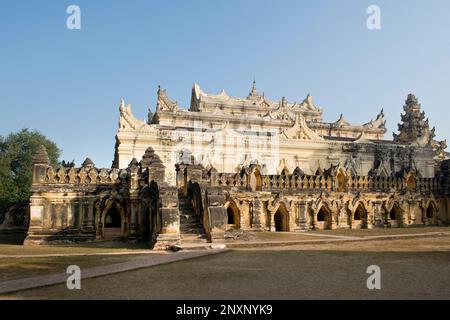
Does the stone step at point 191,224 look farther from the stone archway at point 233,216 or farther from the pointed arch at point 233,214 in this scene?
the stone archway at point 233,216

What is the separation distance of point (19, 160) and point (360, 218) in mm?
46793

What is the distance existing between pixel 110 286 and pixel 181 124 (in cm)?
4150

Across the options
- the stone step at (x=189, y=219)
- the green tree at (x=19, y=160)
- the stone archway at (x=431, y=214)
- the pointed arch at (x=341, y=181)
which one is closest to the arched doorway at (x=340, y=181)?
the pointed arch at (x=341, y=181)

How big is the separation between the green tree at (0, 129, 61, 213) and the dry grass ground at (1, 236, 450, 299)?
44.5 meters

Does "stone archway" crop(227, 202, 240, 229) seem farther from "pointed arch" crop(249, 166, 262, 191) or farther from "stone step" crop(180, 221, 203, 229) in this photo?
"stone step" crop(180, 221, 203, 229)

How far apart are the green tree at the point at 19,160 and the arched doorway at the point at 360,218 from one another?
1543 inches

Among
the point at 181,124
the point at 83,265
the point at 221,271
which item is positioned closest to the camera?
the point at 221,271

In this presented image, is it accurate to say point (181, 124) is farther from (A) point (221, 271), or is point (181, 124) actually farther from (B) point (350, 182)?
(A) point (221, 271)

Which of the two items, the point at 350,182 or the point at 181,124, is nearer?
the point at 350,182

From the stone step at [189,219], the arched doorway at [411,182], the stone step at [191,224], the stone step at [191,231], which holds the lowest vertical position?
the stone step at [191,231]

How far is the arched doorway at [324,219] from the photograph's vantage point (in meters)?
27.7

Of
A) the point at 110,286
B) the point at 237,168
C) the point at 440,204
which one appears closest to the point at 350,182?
the point at 440,204

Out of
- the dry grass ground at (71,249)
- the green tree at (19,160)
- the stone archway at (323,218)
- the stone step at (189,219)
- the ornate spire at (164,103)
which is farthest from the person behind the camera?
the ornate spire at (164,103)
